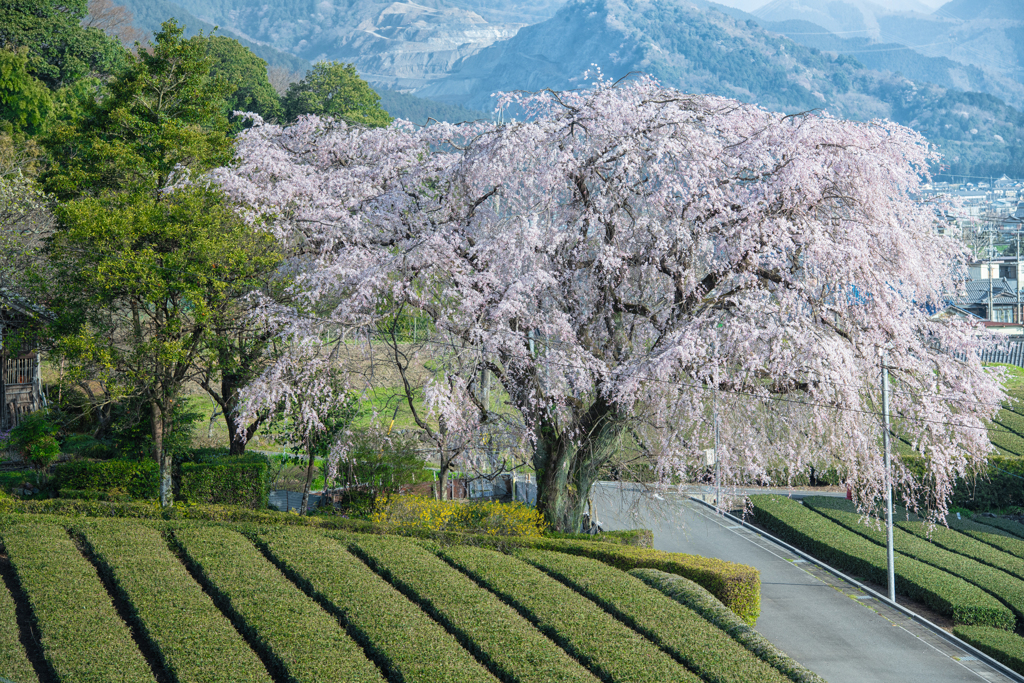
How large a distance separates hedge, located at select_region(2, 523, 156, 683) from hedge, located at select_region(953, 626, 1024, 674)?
13455 mm

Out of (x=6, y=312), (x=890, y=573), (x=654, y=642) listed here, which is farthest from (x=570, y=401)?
(x=6, y=312)

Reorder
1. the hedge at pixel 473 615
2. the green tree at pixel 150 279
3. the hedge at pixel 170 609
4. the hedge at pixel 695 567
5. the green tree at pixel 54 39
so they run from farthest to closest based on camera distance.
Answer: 1. the green tree at pixel 54 39
2. the green tree at pixel 150 279
3. the hedge at pixel 695 567
4. the hedge at pixel 473 615
5. the hedge at pixel 170 609

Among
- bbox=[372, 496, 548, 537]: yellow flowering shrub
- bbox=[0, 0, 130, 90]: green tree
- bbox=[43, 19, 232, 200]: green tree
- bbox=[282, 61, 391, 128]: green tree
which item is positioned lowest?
bbox=[372, 496, 548, 537]: yellow flowering shrub

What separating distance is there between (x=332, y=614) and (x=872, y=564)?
1290 cm

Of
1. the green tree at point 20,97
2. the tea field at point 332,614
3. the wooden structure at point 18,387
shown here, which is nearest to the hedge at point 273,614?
the tea field at point 332,614

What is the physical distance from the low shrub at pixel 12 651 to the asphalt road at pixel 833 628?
11.0 meters

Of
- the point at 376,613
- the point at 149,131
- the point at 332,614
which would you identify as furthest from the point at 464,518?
the point at 149,131

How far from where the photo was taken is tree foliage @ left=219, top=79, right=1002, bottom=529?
1331 cm

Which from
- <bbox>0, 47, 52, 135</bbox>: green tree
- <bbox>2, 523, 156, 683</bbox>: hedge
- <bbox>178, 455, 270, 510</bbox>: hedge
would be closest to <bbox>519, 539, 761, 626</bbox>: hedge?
<bbox>178, 455, 270, 510</bbox>: hedge

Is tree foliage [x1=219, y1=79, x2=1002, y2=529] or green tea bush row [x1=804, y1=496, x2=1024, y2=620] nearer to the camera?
tree foliage [x1=219, y1=79, x2=1002, y2=529]

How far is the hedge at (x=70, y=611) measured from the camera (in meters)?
8.93

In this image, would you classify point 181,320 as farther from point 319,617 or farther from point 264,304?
point 319,617

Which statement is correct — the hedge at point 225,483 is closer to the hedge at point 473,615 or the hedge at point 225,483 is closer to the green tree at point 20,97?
the hedge at point 473,615

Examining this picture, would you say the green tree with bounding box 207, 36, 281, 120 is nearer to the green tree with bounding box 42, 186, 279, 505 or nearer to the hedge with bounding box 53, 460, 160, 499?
the green tree with bounding box 42, 186, 279, 505
